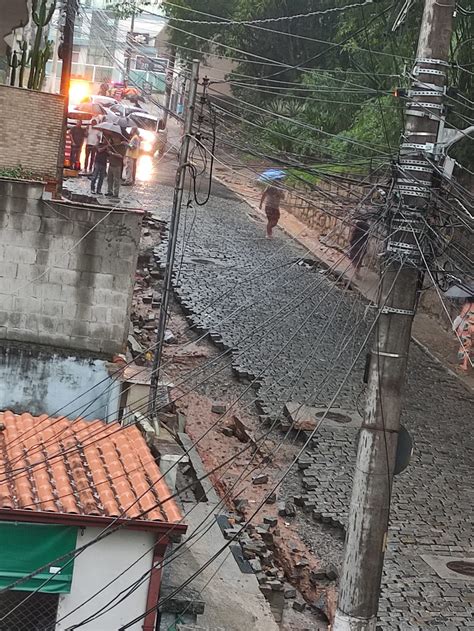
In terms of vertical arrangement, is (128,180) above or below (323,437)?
above

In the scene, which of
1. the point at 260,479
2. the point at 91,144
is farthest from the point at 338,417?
the point at 91,144

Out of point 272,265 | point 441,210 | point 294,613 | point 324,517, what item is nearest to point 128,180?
point 272,265

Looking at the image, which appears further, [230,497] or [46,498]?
[230,497]

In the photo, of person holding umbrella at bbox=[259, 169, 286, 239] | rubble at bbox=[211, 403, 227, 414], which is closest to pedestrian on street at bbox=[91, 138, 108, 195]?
rubble at bbox=[211, 403, 227, 414]

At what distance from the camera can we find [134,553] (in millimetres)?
10203

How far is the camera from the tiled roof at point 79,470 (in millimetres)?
10117

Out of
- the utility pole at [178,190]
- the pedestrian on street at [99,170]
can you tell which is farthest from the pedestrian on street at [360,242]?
the pedestrian on street at [99,170]

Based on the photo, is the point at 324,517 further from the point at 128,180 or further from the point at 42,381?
the point at 128,180

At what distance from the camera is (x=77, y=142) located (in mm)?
25031

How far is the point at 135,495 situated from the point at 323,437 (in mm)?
7564

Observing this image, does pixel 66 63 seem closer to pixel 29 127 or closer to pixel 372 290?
pixel 29 127

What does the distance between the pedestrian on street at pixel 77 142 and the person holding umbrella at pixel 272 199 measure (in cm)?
633

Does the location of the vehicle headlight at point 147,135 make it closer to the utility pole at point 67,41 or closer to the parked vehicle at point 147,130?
the parked vehicle at point 147,130

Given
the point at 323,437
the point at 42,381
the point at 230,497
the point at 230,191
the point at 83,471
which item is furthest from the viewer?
the point at 230,191
